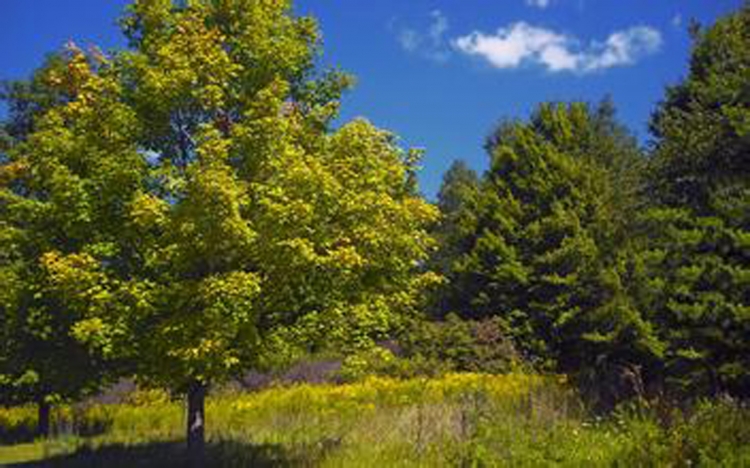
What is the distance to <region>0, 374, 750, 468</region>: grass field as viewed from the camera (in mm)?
10906

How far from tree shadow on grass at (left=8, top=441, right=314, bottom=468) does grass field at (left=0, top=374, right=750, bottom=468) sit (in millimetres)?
33

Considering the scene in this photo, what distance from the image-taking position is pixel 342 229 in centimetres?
1215

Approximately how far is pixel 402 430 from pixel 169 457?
4508 mm

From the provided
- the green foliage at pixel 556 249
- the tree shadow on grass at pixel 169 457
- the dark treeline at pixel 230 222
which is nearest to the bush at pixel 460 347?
the green foliage at pixel 556 249

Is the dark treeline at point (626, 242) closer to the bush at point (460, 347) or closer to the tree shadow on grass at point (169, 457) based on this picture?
the bush at point (460, 347)

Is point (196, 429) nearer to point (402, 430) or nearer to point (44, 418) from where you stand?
point (402, 430)

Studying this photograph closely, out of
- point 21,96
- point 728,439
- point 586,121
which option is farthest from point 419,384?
point 586,121

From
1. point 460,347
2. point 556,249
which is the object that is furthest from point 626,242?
point 460,347

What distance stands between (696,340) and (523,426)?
25.7 feet

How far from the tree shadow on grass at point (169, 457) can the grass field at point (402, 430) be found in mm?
33

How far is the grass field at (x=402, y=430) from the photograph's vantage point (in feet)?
35.8

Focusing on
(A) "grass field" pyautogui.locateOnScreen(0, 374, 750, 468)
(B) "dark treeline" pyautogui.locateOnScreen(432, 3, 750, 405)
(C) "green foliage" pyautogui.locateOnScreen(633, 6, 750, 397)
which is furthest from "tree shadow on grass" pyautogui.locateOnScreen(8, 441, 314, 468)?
(C) "green foliage" pyautogui.locateOnScreen(633, 6, 750, 397)

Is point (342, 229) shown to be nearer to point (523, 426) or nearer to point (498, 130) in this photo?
point (523, 426)

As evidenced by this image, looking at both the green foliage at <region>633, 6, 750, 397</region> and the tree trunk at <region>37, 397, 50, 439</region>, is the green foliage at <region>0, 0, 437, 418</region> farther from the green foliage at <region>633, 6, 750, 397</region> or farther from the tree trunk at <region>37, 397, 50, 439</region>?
the tree trunk at <region>37, 397, 50, 439</region>
